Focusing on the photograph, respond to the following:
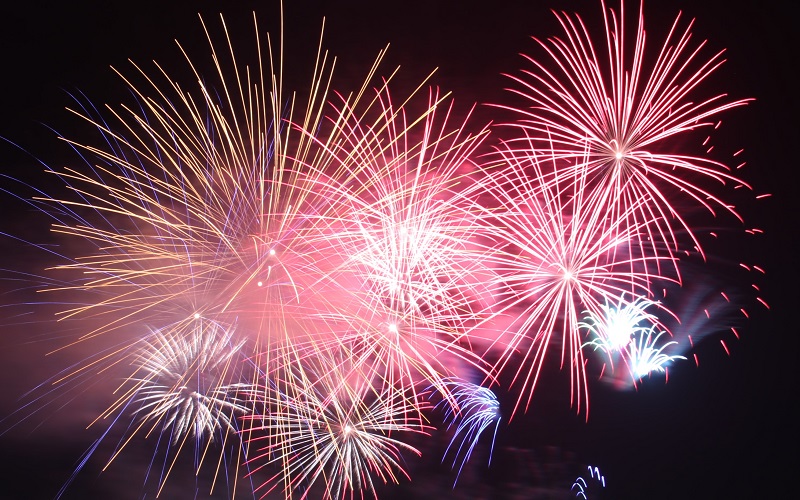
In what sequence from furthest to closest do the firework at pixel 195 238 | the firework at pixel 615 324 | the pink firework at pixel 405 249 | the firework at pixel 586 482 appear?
1. the firework at pixel 586 482
2. the firework at pixel 615 324
3. the firework at pixel 195 238
4. the pink firework at pixel 405 249

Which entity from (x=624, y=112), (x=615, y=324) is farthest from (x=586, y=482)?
(x=624, y=112)

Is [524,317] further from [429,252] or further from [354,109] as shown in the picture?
[354,109]

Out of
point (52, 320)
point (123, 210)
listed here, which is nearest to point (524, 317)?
point (123, 210)

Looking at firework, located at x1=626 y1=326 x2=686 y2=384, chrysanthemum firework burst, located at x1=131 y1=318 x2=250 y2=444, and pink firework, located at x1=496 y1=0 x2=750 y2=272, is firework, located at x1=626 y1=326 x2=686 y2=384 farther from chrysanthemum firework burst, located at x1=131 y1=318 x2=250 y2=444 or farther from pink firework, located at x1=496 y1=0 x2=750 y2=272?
chrysanthemum firework burst, located at x1=131 y1=318 x2=250 y2=444

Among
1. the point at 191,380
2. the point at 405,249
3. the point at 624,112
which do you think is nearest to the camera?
the point at 405,249

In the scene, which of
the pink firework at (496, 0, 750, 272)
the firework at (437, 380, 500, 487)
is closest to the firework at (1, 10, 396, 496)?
the firework at (437, 380, 500, 487)

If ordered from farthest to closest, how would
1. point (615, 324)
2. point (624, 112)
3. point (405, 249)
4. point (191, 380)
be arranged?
point (615, 324) < point (191, 380) < point (624, 112) < point (405, 249)

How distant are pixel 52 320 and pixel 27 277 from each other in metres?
0.39

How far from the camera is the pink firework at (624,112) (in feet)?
9.60

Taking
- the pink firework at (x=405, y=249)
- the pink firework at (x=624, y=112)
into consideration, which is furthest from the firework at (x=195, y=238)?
the pink firework at (x=624, y=112)

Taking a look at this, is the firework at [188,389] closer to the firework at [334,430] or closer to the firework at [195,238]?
the firework at [195,238]

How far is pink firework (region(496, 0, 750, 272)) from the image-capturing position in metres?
2.93

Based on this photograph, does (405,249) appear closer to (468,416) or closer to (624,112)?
(468,416)

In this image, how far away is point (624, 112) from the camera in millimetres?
2949
